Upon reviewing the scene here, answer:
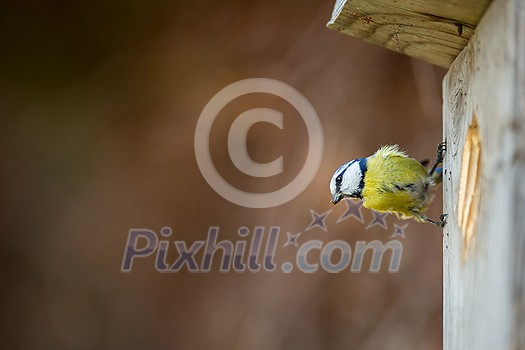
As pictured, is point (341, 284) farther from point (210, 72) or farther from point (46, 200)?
point (46, 200)

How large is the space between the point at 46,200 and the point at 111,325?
23.8 inches

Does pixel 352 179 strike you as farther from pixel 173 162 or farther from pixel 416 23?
pixel 416 23

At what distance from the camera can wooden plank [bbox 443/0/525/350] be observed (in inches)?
35.9

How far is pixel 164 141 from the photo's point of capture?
3061mm

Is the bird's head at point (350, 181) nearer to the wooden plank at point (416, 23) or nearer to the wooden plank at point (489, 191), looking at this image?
the wooden plank at point (416, 23)

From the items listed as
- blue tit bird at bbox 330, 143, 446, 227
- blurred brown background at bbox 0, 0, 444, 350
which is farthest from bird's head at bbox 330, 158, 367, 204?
blurred brown background at bbox 0, 0, 444, 350

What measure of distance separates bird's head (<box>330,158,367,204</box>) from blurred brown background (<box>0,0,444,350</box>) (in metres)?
0.62

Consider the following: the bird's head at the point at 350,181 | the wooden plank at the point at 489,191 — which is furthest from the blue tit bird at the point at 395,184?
the wooden plank at the point at 489,191

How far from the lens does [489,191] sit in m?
1.02

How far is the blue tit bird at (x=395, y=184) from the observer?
2.22 meters

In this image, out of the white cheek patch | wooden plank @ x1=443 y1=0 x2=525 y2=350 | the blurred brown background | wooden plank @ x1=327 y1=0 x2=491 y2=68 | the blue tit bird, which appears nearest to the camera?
wooden plank @ x1=443 y1=0 x2=525 y2=350

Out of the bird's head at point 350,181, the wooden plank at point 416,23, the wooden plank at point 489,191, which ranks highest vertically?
the bird's head at point 350,181

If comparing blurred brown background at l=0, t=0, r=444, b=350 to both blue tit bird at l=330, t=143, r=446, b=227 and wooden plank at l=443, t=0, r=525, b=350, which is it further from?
wooden plank at l=443, t=0, r=525, b=350

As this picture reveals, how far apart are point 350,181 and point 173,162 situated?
3.24ft
